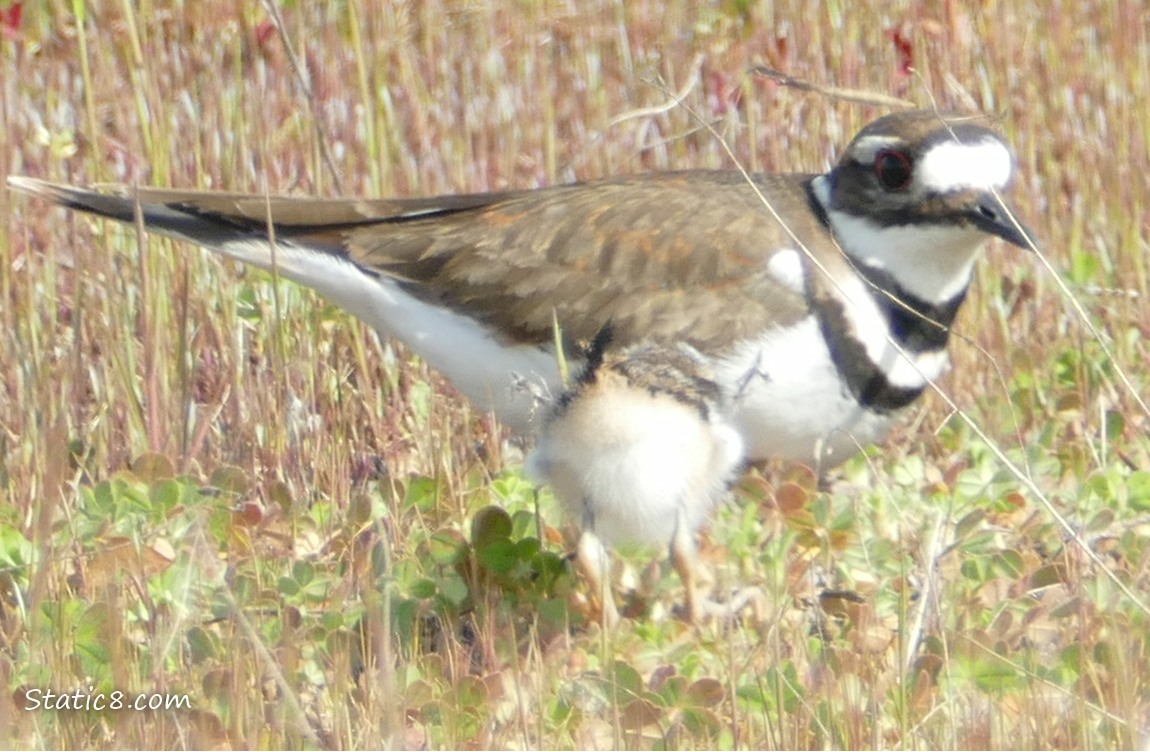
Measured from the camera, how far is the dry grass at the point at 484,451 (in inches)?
131

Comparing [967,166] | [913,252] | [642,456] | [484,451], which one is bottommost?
[484,451]

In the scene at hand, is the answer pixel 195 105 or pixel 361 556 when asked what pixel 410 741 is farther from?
pixel 195 105

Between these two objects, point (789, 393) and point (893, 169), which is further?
point (893, 169)

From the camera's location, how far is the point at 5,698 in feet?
10.5

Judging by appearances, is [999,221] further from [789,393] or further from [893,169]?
[789,393]

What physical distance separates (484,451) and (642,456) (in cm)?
132

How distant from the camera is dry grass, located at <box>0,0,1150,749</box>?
3334 millimetres

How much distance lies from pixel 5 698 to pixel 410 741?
726mm

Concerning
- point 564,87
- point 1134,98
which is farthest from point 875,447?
point 564,87

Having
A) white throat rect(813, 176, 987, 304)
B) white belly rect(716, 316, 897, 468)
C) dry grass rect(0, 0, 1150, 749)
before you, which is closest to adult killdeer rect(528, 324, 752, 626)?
white belly rect(716, 316, 897, 468)

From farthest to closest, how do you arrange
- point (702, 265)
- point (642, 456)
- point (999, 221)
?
point (702, 265), point (999, 221), point (642, 456)

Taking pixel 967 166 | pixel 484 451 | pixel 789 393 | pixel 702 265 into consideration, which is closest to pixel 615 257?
pixel 702 265

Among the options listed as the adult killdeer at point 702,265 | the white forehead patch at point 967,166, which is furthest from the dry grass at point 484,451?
the adult killdeer at point 702,265

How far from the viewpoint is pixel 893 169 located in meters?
4.13
